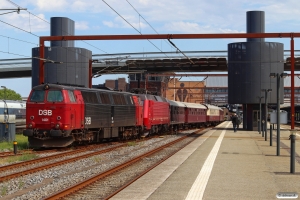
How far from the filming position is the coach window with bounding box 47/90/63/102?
2436 cm

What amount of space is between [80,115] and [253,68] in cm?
3101

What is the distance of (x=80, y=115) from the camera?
2538 centimetres

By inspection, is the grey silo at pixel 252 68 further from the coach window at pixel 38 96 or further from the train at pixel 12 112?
the coach window at pixel 38 96

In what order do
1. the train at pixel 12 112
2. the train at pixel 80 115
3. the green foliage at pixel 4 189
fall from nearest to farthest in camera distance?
the green foliage at pixel 4 189 < the train at pixel 80 115 < the train at pixel 12 112

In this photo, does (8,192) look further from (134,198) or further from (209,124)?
(209,124)

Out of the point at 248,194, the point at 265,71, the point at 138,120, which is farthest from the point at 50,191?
the point at 265,71

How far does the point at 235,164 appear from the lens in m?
17.8

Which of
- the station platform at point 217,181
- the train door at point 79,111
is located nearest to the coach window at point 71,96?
the train door at point 79,111

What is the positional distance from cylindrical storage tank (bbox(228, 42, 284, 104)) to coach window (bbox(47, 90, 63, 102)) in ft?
99.1

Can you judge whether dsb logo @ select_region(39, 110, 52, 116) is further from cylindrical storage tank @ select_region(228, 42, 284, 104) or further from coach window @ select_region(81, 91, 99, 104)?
cylindrical storage tank @ select_region(228, 42, 284, 104)

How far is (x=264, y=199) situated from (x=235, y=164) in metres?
7.12

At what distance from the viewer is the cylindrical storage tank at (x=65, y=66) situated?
61.9m

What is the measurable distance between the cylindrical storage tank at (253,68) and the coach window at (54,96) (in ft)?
99.1

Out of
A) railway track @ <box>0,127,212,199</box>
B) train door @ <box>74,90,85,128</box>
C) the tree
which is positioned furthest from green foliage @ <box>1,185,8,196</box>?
the tree
